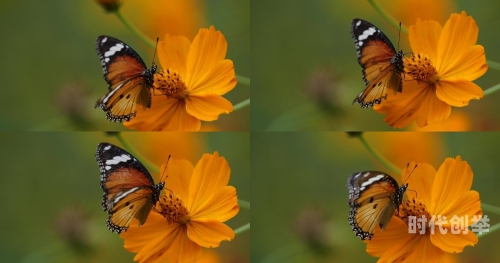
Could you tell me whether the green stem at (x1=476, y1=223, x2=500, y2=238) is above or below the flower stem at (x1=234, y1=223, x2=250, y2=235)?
below

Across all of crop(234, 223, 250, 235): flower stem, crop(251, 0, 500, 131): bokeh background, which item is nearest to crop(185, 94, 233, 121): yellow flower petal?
crop(251, 0, 500, 131): bokeh background

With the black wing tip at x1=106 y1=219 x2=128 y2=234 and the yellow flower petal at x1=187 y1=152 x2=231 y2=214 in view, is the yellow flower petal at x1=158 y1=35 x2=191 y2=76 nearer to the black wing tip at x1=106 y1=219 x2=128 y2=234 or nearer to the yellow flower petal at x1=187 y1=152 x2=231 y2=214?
the yellow flower petal at x1=187 y1=152 x2=231 y2=214

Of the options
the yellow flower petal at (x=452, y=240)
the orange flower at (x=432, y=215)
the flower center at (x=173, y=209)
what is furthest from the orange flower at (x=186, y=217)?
the yellow flower petal at (x=452, y=240)

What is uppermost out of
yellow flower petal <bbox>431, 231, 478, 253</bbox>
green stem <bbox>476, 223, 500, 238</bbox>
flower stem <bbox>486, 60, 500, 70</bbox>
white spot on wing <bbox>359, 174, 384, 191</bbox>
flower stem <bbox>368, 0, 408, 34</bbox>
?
flower stem <bbox>368, 0, 408, 34</bbox>

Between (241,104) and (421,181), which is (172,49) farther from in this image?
(421,181)

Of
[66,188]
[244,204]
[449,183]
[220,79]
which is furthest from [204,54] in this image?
[449,183]

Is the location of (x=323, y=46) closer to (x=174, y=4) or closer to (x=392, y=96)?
(x=392, y=96)
